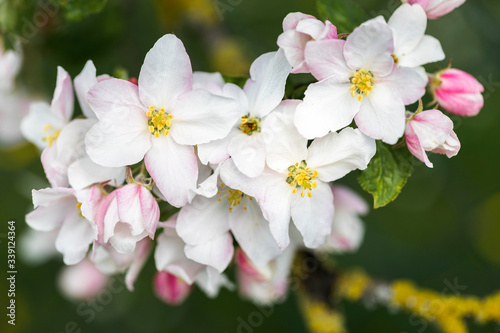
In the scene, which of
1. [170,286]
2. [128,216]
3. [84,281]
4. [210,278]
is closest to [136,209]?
[128,216]

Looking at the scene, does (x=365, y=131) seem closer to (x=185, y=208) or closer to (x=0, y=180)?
(x=185, y=208)

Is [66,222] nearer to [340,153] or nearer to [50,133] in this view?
[50,133]

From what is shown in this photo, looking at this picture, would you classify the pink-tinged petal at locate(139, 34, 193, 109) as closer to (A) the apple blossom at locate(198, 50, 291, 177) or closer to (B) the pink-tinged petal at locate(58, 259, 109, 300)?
(A) the apple blossom at locate(198, 50, 291, 177)

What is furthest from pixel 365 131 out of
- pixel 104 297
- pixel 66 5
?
pixel 104 297

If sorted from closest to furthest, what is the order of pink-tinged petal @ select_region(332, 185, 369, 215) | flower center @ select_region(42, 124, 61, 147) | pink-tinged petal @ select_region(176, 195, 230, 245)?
pink-tinged petal @ select_region(176, 195, 230, 245) < flower center @ select_region(42, 124, 61, 147) < pink-tinged petal @ select_region(332, 185, 369, 215)

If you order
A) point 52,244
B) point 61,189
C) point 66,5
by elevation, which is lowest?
point 52,244

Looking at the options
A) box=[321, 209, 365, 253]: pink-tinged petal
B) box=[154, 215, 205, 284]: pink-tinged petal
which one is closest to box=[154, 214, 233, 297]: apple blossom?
box=[154, 215, 205, 284]: pink-tinged petal
